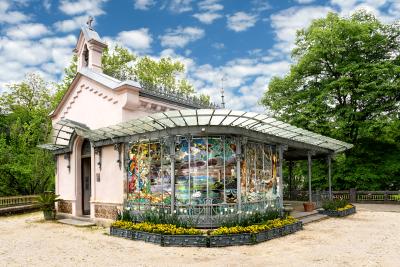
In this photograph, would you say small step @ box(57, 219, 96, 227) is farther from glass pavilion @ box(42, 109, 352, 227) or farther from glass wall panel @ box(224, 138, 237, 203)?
glass wall panel @ box(224, 138, 237, 203)

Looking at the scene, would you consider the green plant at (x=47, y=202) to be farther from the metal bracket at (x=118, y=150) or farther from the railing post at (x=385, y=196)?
the railing post at (x=385, y=196)

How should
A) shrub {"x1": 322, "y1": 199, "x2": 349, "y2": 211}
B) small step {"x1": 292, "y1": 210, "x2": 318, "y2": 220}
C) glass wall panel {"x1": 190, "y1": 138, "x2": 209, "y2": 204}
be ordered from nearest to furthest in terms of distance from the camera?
glass wall panel {"x1": 190, "y1": 138, "x2": 209, "y2": 204} → small step {"x1": 292, "y1": 210, "x2": 318, "y2": 220} → shrub {"x1": 322, "y1": 199, "x2": 349, "y2": 211}

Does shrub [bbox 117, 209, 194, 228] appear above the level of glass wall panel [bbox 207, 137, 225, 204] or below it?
below

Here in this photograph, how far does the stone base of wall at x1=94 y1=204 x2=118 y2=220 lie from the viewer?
14.0m

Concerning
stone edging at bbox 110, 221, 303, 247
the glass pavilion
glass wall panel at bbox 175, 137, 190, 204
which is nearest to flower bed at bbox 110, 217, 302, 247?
stone edging at bbox 110, 221, 303, 247

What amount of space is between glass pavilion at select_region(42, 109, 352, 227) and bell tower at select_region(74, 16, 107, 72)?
17.1 ft

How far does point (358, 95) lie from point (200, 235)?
61.8 ft

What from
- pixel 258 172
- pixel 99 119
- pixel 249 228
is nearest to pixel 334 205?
pixel 258 172

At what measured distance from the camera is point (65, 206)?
17359mm

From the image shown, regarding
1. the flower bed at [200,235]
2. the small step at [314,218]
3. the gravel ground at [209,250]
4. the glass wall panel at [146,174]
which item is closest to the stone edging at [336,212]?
the small step at [314,218]

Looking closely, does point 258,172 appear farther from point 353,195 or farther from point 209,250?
point 353,195

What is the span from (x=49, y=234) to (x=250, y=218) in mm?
7786

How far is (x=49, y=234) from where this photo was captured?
42.1ft

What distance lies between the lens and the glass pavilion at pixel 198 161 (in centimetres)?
1161
